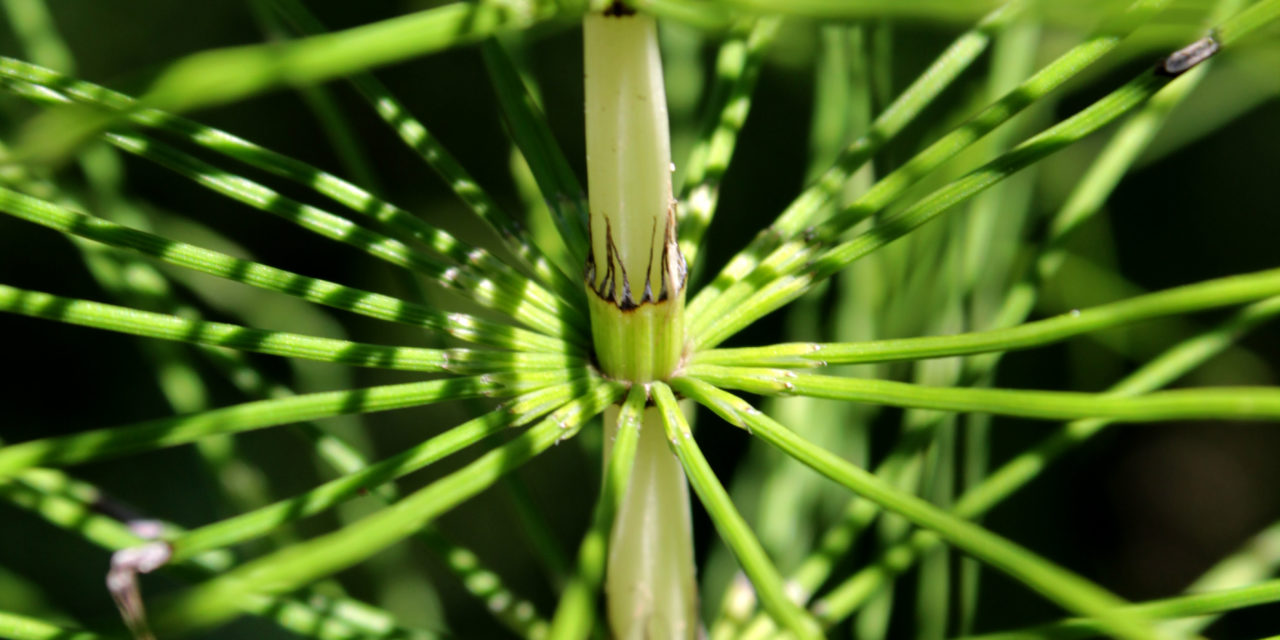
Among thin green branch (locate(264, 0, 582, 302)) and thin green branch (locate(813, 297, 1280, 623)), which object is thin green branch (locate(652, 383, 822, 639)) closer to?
thin green branch (locate(264, 0, 582, 302))

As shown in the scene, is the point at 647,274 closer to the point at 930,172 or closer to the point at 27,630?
the point at 930,172

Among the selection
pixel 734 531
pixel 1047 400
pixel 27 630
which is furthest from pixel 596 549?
pixel 27 630

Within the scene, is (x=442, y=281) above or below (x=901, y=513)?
above

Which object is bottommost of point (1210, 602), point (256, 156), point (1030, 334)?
point (1210, 602)

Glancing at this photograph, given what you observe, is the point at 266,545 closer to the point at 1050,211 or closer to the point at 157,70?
the point at 157,70

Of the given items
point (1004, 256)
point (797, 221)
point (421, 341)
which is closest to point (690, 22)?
point (797, 221)

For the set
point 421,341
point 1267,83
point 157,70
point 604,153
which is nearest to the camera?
point 157,70

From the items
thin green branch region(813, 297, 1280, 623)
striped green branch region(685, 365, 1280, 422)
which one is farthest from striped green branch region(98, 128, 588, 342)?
thin green branch region(813, 297, 1280, 623)
